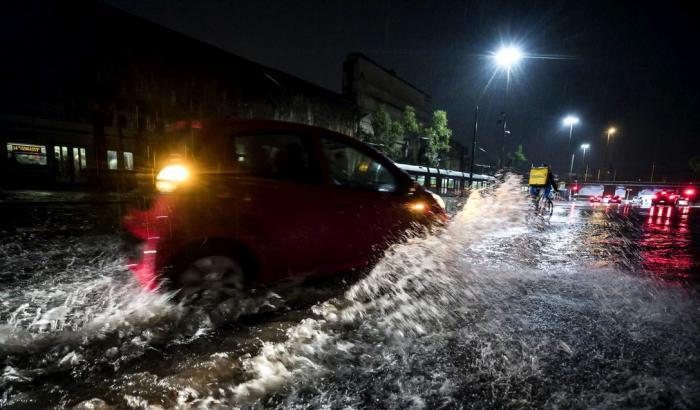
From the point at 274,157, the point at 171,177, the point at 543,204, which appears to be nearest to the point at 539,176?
the point at 543,204

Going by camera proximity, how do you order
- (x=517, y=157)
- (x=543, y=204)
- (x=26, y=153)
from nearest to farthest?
(x=543, y=204) < (x=26, y=153) < (x=517, y=157)

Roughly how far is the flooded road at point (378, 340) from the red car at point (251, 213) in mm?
353

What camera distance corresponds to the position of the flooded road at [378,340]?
175 centimetres

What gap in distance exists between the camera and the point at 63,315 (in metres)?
2.82

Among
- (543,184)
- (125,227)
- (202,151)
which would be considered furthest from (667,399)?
(543,184)

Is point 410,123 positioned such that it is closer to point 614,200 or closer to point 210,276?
point 614,200

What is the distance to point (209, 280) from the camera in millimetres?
2912

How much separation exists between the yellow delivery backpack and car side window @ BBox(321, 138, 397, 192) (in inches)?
421

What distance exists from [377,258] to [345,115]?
35.9 m

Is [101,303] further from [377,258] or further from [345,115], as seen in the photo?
[345,115]

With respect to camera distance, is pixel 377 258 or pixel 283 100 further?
pixel 283 100

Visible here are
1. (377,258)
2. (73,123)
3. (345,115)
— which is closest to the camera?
(377,258)

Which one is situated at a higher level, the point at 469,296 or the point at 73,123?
the point at 73,123

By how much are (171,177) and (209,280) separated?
3.22 feet
